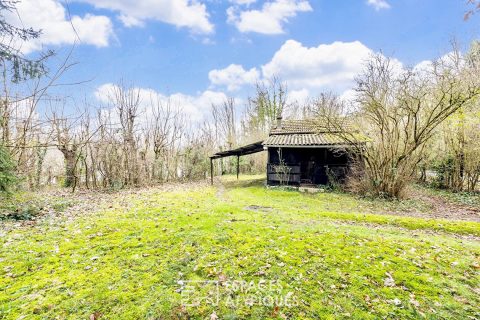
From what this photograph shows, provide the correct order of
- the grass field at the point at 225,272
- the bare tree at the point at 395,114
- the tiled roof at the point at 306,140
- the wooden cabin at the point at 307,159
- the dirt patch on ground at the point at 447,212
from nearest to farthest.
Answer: the grass field at the point at 225,272
the dirt patch on ground at the point at 447,212
the bare tree at the point at 395,114
the tiled roof at the point at 306,140
the wooden cabin at the point at 307,159

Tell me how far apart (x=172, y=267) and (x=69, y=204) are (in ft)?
23.3

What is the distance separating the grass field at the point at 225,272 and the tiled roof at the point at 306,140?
9786 mm

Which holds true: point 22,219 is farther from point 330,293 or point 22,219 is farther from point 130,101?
point 130,101

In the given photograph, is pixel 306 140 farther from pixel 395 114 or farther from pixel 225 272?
pixel 225 272

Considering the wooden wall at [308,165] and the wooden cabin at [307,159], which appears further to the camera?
the wooden wall at [308,165]

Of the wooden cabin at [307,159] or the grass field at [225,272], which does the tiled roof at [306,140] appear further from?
the grass field at [225,272]

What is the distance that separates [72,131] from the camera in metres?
14.9

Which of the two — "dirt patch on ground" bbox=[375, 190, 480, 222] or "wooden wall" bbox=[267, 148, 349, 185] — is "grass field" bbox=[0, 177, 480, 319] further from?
"wooden wall" bbox=[267, 148, 349, 185]

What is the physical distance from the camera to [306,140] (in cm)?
1783

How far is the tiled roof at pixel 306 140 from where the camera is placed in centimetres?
1627

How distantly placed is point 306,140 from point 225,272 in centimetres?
1469

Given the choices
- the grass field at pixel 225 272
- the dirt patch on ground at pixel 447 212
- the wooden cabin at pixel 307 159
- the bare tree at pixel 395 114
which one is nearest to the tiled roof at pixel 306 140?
the wooden cabin at pixel 307 159

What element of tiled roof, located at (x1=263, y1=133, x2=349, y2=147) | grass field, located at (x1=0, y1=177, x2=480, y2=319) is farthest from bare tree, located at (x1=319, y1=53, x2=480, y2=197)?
grass field, located at (x1=0, y1=177, x2=480, y2=319)

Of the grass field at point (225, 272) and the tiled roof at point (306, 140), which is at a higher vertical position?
the tiled roof at point (306, 140)
